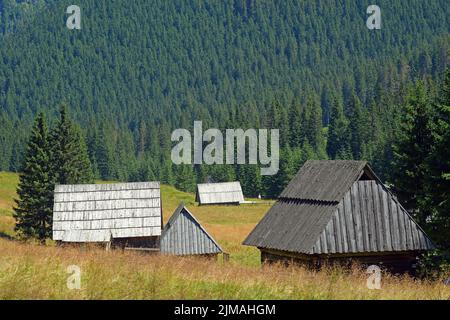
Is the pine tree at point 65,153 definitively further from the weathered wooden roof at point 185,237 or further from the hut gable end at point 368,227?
the hut gable end at point 368,227

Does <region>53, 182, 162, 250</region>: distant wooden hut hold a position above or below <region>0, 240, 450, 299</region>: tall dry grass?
above

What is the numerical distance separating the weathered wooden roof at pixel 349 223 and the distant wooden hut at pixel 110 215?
11.8 metres

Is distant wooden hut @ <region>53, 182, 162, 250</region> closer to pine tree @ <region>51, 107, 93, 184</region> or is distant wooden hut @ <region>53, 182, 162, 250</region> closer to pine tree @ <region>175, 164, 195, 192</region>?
pine tree @ <region>51, 107, 93, 184</region>

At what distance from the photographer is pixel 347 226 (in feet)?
86.2

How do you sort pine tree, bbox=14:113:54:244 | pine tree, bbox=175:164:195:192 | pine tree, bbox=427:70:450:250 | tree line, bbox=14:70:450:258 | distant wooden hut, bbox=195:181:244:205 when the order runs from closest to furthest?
pine tree, bbox=427:70:450:250, tree line, bbox=14:70:450:258, pine tree, bbox=14:113:54:244, distant wooden hut, bbox=195:181:244:205, pine tree, bbox=175:164:195:192

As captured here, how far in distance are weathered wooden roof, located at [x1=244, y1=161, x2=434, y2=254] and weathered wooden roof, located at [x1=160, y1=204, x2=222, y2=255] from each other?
935 centimetres

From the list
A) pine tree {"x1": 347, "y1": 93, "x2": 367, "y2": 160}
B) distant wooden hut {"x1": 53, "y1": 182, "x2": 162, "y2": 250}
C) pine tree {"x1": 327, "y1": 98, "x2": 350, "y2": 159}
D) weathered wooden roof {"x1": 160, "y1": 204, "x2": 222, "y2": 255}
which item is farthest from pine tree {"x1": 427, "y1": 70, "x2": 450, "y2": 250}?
pine tree {"x1": 327, "y1": 98, "x2": 350, "y2": 159}

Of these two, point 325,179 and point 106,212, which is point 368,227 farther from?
point 106,212

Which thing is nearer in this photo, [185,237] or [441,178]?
[441,178]

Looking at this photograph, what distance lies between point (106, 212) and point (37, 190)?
1788 centimetres

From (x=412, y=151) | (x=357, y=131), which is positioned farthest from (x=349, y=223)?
(x=357, y=131)

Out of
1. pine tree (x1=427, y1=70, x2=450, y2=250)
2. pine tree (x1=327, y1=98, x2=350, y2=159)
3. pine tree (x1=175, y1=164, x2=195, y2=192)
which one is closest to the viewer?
pine tree (x1=427, y1=70, x2=450, y2=250)

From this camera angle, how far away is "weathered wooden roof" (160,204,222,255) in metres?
37.5
